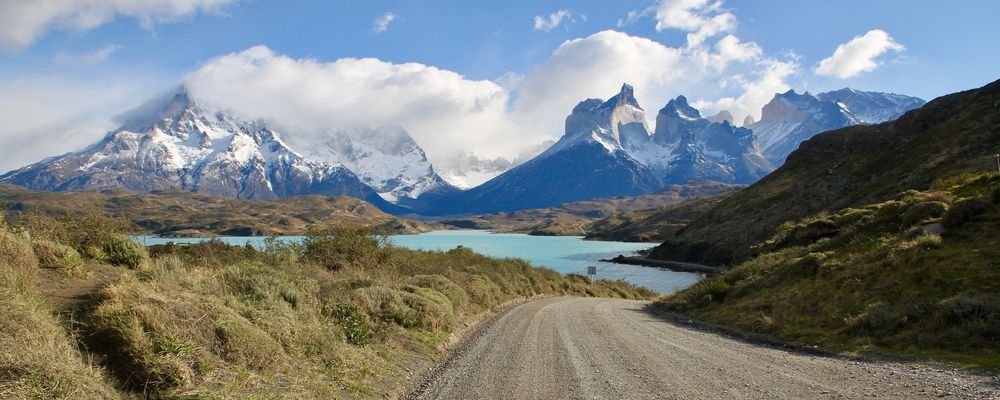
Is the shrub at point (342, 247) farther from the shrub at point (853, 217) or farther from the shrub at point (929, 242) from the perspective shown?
→ the shrub at point (853, 217)

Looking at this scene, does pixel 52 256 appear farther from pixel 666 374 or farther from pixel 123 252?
pixel 666 374

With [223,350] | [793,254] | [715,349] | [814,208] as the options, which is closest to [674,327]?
[715,349]

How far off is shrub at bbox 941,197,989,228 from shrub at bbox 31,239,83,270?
25648 mm

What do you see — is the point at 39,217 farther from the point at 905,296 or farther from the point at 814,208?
the point at 814,208

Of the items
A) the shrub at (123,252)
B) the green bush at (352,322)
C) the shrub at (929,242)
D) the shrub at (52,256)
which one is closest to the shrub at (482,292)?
the green bush at (352,322)

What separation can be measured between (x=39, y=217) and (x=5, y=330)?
31.0 feet

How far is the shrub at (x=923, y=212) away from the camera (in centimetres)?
2217

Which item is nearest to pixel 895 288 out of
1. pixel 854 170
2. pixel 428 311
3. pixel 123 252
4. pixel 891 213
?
pixel 891 213

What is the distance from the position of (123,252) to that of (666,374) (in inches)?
516

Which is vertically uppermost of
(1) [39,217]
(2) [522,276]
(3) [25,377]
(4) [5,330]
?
(1) [39,217]

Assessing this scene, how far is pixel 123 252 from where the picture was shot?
13219mm

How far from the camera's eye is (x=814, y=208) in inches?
3189

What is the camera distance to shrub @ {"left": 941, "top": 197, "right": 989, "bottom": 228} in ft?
63.0

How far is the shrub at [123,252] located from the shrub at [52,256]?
2942 millimetres
